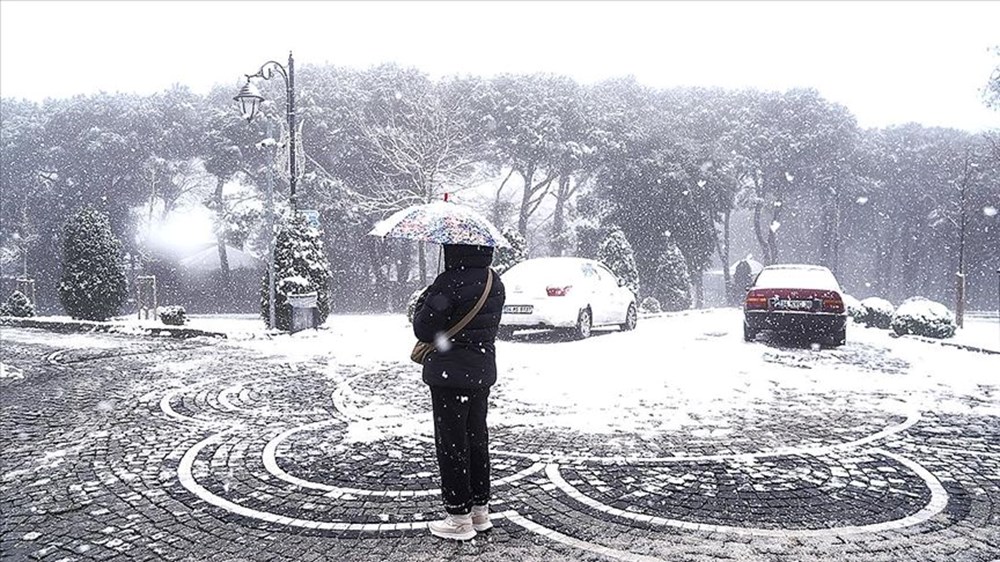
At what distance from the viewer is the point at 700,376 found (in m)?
9.89

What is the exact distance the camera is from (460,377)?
13.1ft

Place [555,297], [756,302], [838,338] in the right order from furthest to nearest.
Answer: [555,297] → [756,302] → [838,338]

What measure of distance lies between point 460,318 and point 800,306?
10.6 metres

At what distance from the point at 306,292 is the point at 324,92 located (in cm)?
1869

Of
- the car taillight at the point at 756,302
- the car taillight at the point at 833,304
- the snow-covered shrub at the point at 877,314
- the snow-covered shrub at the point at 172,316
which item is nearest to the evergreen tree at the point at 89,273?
the snow-covered shrub at the point at 172,316

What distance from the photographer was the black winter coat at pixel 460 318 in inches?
157

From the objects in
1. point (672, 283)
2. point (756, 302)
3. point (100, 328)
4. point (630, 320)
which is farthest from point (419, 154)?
point (756, 302)

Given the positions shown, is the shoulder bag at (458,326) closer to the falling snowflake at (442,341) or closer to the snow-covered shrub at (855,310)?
the falling snowflake at (442,341)

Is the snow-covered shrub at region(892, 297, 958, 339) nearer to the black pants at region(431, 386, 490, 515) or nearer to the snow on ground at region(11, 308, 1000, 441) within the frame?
the snow on ground at region(11, 308, 1000, 441)

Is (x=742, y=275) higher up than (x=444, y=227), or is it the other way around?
(x=444, y=227)

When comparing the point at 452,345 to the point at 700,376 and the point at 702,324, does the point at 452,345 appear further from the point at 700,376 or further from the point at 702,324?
the point at 702,324

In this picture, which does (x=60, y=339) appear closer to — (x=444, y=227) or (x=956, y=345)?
(x=444, y=227)

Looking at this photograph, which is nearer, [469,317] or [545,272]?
[469,317]

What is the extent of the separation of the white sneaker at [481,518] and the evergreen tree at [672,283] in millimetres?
27994
